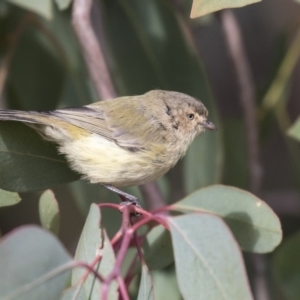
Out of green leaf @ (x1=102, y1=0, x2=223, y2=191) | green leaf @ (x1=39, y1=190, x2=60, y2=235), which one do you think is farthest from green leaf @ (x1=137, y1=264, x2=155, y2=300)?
green leaf @ (x1=102, y1=0, x2=223, y2=191)

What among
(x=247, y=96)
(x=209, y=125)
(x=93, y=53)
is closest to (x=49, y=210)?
(x=93, y=53)

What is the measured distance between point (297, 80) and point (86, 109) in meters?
2.80

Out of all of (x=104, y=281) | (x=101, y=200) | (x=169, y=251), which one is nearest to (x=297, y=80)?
(x=101, y=200)

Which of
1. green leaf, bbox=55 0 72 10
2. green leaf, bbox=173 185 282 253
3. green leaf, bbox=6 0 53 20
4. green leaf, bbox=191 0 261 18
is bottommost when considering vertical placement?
green leaf, bbox=173 185 282 253

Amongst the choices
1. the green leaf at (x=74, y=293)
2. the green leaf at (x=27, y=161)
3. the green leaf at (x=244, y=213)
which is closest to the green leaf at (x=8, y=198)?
the green leaf at (x=27, y=161)

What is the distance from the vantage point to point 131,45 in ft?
10.5

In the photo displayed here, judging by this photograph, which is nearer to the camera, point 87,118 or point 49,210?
point 49,210

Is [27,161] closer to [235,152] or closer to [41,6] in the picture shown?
[41,6]

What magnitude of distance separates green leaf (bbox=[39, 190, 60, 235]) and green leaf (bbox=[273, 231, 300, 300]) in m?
1.12

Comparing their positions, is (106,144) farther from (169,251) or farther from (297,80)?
(297,80)

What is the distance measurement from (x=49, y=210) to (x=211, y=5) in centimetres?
85

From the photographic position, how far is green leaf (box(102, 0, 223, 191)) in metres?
3.11

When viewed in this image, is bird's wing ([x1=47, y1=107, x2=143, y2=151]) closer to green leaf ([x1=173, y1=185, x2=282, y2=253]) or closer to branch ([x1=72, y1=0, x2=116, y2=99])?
branch ([x1=72, y1=0, x2=116, y2=99])

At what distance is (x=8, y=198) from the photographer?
6.89 feet
